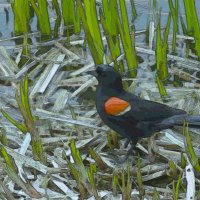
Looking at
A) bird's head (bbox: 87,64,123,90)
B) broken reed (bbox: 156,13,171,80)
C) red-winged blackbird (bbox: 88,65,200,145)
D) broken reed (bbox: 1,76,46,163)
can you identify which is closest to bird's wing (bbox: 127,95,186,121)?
red-winged blackbird (bbox: 88,65,200,145)

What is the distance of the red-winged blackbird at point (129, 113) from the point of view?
4.61 m

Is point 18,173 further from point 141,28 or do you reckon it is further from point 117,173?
point 141,28

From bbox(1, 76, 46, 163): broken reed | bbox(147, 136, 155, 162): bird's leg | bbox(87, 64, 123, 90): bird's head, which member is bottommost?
bbox(147, 136, 155, 162): bird's leg

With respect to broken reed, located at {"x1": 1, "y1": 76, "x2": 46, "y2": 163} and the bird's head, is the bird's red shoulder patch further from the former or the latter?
broken reed, located at {"x1": 1, "y1": 76, "x2": 46, "y2": 163}

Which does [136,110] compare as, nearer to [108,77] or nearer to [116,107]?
[116,107]

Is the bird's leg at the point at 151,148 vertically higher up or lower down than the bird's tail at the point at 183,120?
lower down

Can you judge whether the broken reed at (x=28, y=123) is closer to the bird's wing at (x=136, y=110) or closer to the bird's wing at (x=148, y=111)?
the bird's wing at (x=136, y=110)

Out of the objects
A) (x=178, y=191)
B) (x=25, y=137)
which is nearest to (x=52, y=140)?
(x=25, y=137)

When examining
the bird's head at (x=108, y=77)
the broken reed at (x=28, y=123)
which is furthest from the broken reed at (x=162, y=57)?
the broken reed at (x=28, y=123)

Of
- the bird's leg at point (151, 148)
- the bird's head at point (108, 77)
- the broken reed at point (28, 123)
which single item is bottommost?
the bird's leg at point (151, 148)

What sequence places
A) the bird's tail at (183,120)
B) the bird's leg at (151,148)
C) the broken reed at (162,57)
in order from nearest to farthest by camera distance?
the bird's tail at (183,120)
the bird's leg at (151,148)
the broken reed at (162,57)

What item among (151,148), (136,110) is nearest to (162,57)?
(151,148)

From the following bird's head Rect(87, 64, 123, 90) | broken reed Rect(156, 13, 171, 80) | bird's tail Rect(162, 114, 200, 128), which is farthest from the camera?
broken reed Rect(156, 13, 171, 80)

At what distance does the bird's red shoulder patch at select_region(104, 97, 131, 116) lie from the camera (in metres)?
4.59
